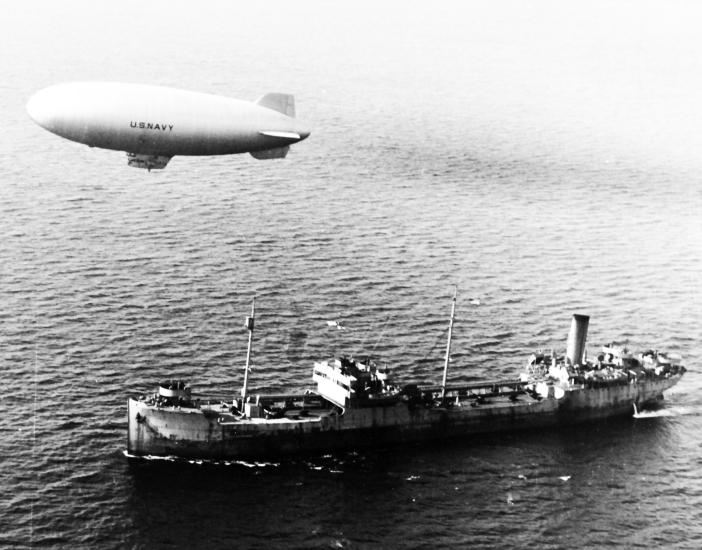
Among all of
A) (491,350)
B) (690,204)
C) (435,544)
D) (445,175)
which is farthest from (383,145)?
(435,544)

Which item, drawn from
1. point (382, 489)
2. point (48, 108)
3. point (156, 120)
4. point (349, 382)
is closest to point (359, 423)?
point (349, 382)

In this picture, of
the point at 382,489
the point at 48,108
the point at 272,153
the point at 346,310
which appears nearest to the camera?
the point at 48,108

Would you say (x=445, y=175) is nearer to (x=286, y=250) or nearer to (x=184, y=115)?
(x=286, y=250)

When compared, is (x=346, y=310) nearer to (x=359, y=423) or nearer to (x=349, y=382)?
(x=349, y=382)

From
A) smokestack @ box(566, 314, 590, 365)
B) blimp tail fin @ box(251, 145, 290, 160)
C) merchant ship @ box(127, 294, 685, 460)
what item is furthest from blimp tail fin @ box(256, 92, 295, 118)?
smokestack @ box(566, 314, 590, 365)

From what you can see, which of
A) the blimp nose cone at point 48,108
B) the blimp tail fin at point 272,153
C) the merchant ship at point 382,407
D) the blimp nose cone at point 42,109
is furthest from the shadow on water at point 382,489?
the blimp nose cone at point 42,109

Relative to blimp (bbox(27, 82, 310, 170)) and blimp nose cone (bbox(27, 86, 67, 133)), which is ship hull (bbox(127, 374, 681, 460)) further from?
blimp nose cone (bbox(27, 86, 67, 133))
